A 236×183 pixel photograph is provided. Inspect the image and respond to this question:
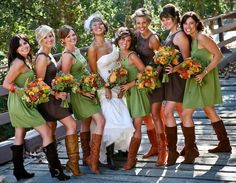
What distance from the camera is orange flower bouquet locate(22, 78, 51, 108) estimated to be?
15.6ft

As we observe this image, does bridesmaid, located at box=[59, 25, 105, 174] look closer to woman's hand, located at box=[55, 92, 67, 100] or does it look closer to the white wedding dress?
the white wedding dress

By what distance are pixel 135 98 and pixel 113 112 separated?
12.0 inches

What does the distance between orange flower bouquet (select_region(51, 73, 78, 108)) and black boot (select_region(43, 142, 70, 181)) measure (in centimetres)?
49

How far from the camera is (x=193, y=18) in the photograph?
505cm

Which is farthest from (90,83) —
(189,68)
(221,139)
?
(221,139)

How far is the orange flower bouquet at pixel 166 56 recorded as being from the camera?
4.95 m

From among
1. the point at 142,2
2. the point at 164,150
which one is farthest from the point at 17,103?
the point at 142,2

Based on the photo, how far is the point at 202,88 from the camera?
17.3 feet

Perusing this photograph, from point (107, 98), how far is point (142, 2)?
13.3 meters

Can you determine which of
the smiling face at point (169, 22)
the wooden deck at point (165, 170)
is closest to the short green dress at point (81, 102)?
the wooden deck at point (165, 170)

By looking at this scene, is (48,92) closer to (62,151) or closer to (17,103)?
(17,103)

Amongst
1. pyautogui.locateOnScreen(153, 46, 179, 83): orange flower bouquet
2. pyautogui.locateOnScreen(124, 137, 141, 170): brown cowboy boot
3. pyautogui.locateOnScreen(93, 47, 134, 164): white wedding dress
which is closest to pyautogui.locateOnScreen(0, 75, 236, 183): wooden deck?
pyautogui.locateOnScreen(124, 137, 141, 170): brown cowboy boot

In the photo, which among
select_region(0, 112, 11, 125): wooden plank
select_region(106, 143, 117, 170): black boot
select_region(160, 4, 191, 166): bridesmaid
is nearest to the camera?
select_region(160, 4, 191, 166): bridesmaid

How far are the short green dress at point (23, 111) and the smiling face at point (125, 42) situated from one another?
104 centimetres
